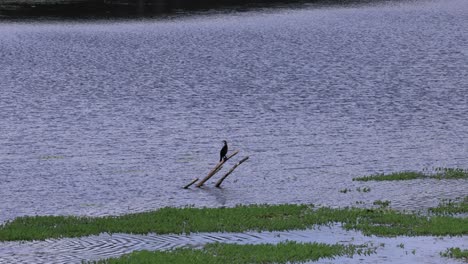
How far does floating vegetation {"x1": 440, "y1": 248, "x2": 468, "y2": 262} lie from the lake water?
8.67 m

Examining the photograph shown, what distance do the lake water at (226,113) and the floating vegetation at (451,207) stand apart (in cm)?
102

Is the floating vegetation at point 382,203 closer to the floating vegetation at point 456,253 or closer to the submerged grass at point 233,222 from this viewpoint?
the submerged grass at point 233,222

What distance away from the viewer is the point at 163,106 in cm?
7694

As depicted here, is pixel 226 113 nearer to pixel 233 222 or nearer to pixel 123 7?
pixel 233 222

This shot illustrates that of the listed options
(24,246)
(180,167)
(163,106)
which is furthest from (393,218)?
(163,106)

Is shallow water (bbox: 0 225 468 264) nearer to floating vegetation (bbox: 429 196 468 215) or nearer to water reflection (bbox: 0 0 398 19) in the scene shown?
floating vegetation (bbox: 429 196 468 215)

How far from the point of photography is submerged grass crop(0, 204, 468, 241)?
3672 cm

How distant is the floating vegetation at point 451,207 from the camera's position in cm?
4009

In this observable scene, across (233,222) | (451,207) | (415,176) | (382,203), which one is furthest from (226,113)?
(233,222)

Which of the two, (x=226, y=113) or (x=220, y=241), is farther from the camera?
(x=226, y=113)

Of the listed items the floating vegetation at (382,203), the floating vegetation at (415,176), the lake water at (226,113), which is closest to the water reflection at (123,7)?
the lake water at (226,113)

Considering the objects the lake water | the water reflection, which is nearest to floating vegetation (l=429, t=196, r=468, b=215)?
the lake water

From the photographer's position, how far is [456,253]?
108 feet

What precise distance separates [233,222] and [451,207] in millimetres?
9473
